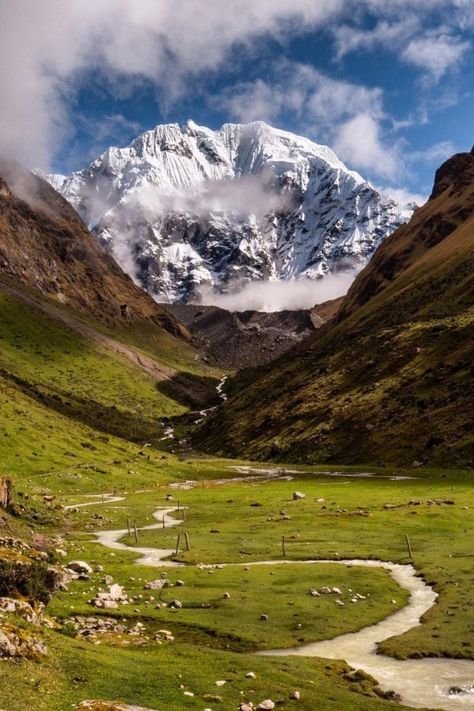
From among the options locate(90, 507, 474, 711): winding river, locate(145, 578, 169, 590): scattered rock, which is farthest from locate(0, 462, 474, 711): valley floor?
locate(90, 507, 474, 711): winding river

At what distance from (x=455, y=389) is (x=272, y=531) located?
9293 cm

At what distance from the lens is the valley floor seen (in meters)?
23.2

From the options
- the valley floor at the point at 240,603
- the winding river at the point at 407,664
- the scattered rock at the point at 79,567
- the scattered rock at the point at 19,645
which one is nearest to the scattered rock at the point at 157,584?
the valley floor at the point at 240,603

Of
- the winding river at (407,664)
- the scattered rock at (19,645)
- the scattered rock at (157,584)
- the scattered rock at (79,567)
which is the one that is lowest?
the winding river at (407,664)

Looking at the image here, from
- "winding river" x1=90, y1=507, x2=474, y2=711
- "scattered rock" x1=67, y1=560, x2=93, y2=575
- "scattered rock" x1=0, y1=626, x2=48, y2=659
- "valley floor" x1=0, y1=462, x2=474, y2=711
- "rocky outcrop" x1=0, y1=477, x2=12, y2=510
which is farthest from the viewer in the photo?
"rocky outcrop" x1=0, y1=477, x2=12, y2=510

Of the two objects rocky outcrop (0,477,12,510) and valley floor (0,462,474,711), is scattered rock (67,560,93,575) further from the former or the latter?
rocky outcrop (0,477,12,510)

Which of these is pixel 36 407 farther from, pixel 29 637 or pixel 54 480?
pixel 29 637

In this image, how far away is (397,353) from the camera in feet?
599

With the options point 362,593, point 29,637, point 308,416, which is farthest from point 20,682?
point 308,416

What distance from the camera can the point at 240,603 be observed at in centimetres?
3816

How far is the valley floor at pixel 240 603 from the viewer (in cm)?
2322

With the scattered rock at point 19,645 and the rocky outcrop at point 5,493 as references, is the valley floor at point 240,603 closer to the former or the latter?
the scattered rock at point 19,645

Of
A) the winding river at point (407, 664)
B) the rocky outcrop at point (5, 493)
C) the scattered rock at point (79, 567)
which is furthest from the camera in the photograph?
the rocky outcrop at point (5, 493)

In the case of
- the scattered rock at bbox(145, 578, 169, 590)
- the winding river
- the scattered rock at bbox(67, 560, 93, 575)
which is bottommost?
the winding river
